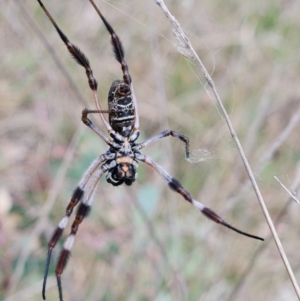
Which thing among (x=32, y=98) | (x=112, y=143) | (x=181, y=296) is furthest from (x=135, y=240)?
(x=32, y=98)

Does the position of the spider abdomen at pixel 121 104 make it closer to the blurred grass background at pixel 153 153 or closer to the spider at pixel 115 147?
the spider at pixel 115 147

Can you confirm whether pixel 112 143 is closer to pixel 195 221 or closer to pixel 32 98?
pixel 195 221

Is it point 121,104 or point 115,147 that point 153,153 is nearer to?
point 115,147

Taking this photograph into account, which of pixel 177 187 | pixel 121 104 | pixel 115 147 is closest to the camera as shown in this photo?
pixel 121 104

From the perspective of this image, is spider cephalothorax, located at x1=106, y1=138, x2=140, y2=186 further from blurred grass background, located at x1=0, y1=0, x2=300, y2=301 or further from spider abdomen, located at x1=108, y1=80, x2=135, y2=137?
blurred grass background, located at x1=0, y1=0, x2=300, y2=301

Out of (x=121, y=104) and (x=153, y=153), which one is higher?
(x=153, y=153)

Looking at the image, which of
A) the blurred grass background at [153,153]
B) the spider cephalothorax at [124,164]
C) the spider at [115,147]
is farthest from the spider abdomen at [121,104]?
the blurred grass background at [153,153]

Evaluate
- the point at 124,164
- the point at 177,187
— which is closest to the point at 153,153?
the point at 177,187
